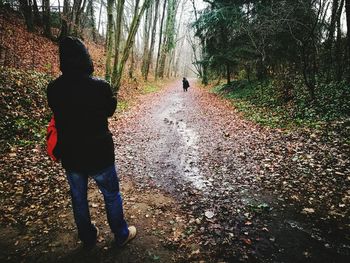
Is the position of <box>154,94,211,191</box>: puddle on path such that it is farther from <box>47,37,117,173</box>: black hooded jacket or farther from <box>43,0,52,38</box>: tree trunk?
<box>43,0,52,38</box>: tree trunk

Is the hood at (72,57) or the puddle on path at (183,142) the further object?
the puddle on path at (183,142)

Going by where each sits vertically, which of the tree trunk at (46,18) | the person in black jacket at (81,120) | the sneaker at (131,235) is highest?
the tree trunk at (46,18)

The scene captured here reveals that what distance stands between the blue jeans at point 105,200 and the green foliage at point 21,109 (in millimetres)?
4652

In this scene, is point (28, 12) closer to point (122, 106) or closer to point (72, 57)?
point (122, 106)

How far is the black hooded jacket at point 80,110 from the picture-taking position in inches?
111

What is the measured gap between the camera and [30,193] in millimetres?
5074

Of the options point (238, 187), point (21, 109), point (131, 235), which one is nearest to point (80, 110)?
point (131, 235)

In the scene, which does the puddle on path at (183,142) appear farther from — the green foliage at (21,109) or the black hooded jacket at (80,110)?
the green foliage at (21,109)

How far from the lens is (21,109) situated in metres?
8.65

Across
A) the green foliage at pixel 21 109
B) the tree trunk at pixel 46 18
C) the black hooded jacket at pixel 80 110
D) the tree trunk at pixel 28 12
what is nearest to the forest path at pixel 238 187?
the black hooded jacket at pixel 80 110

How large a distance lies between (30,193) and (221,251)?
12.3 feet

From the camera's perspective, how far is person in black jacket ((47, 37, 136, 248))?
282 centimetres

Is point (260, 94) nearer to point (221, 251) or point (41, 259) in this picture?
point (221, 251)

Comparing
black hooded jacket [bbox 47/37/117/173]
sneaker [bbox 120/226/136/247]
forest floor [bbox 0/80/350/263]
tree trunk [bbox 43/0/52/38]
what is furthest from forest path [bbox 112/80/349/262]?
tree trunk [bbox 43/0/52/38]
